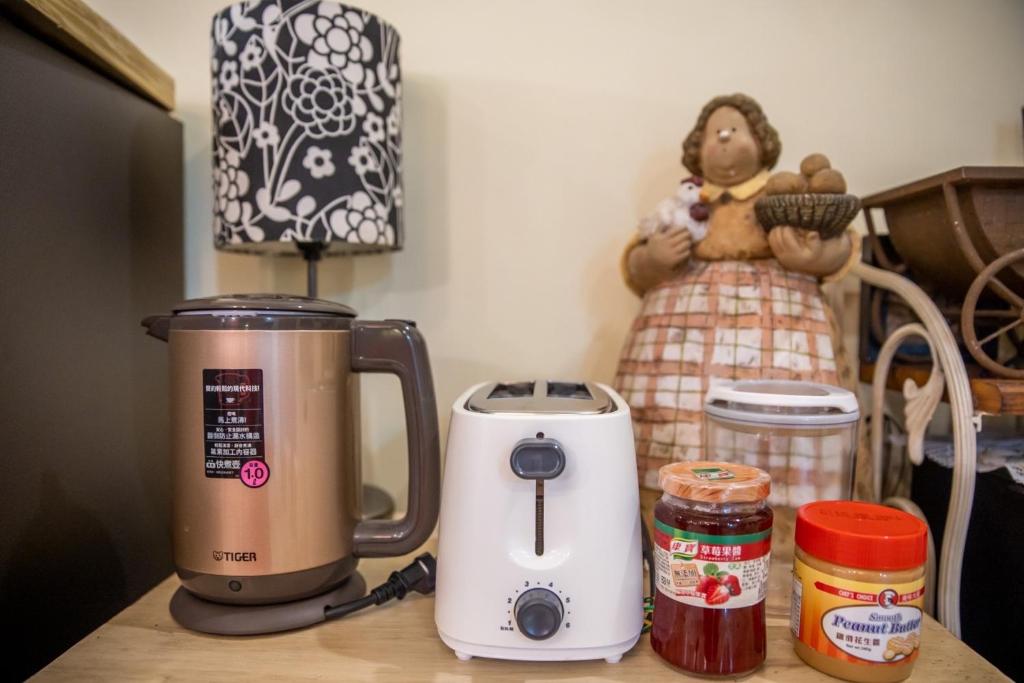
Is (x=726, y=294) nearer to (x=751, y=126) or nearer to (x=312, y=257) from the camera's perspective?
(x=751, y=126)

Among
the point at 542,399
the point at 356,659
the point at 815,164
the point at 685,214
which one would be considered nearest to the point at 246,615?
the point at 356,659

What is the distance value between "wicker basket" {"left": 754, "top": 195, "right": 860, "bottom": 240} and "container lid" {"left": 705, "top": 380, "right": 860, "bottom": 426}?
0.66 feet

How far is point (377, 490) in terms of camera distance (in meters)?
0.93

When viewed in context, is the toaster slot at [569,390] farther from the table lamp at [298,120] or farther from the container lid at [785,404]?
the table lamp at [298,120]

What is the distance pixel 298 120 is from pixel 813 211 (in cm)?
61

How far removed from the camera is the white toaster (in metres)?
0.55

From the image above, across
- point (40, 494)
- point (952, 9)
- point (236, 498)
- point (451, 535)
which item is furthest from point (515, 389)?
point (952, 9)

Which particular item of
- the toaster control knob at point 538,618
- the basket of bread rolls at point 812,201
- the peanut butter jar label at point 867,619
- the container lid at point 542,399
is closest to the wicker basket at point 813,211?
the basket of bread rolls at point 812,201

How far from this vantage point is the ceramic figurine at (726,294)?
762mm

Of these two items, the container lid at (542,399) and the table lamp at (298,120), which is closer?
the container lid at (542,399)

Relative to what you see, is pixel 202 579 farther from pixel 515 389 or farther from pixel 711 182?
pixel 711 182

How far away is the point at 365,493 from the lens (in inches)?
36.0

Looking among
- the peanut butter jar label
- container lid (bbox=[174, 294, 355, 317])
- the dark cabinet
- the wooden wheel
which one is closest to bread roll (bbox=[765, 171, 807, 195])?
the wooden wheel

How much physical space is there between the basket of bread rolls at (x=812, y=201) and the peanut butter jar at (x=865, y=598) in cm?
36
